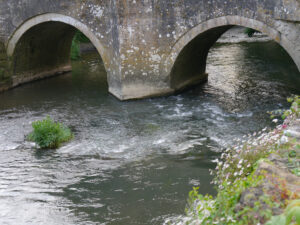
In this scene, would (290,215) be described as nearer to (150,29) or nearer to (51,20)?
(150,29)

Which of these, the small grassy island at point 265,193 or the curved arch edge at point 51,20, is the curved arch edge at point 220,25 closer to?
the curved arch edge at point 51,20

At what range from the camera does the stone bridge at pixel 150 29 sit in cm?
880

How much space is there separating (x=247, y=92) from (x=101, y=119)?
4723mm

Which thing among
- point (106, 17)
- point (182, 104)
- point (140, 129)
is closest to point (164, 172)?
point (140, 129)

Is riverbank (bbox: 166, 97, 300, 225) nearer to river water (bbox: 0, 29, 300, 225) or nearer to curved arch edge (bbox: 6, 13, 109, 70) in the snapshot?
river water (bbox: 0, 29, 300, 225)

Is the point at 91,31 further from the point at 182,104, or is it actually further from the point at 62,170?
the point at 62,170

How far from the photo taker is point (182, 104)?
10.9 meters

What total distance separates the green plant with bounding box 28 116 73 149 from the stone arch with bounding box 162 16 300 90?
388 centimetres

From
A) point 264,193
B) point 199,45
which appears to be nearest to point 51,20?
point 199,45

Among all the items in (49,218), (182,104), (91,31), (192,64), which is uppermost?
(91,31)

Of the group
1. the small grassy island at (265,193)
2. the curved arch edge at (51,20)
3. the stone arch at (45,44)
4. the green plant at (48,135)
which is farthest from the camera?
the stone arch at (45,44)

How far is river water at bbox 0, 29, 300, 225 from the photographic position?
18.7 ft

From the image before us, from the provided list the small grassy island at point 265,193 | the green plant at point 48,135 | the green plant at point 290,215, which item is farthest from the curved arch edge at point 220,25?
the green plant at point 290,215

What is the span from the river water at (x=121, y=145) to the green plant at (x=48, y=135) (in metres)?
0.23
